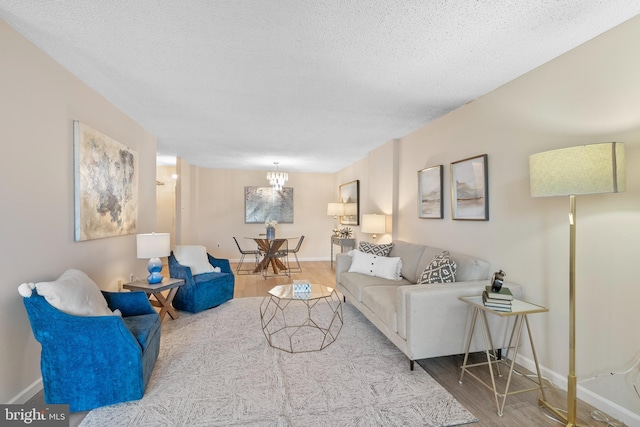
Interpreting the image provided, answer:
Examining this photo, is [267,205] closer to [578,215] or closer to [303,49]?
[303,49]

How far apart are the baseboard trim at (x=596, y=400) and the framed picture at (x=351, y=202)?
4401 mm

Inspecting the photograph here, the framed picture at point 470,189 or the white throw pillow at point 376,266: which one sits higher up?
the framed picture at point 470,189

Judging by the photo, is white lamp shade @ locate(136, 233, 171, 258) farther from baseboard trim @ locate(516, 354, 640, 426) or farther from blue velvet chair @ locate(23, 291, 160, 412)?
baseboard trim @ locate(516, 354, 640, 426)

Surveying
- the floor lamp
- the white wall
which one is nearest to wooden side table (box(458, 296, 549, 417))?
the floor lamp

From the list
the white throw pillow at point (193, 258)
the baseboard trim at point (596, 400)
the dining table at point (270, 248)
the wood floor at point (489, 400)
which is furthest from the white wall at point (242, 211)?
the baseboard trim at point (596, 400)

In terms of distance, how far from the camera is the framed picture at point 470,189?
2.86 metres

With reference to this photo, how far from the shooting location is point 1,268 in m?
1.81

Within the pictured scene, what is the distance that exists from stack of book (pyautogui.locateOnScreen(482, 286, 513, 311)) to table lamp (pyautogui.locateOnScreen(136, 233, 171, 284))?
3.02 meters

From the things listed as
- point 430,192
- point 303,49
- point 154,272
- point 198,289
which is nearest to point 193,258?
point 198,289

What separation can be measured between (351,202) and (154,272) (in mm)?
4550

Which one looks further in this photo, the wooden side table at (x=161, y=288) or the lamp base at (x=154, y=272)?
the lamp base at (x=154, y=272)

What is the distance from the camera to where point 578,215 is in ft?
6.76

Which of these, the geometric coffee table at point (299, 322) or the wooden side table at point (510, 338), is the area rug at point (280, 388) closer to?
the geometric coffee table at point (299, 322)

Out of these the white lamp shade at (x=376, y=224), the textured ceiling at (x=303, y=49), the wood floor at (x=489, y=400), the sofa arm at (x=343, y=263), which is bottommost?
the wood floor at (x=489, y=400)
